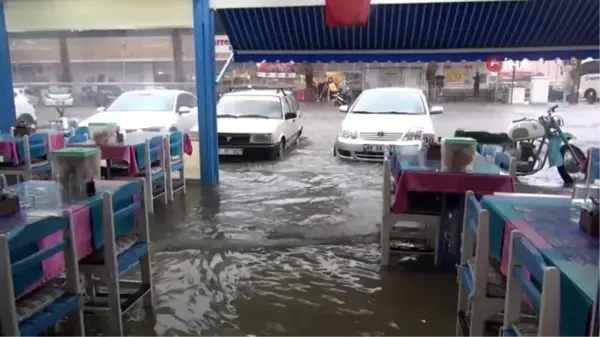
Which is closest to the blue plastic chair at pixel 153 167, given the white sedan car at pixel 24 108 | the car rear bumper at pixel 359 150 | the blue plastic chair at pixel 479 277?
the car rear bumper at pixel 359 150

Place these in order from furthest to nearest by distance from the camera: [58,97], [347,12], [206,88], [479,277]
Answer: [58,97]
[206,88]
[347,12]
[479,277]

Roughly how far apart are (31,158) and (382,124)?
5143mm

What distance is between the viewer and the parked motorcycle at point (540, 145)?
7516mm

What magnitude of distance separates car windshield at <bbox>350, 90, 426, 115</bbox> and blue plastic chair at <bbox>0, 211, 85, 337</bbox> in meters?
7.21

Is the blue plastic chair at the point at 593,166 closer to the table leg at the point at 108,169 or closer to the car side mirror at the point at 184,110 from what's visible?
the table leg at the point at 108,169

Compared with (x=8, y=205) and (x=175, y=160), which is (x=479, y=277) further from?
(x=175, y=160)

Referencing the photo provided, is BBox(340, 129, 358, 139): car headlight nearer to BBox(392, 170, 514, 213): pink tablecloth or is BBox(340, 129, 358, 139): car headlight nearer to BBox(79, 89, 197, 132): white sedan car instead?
BBox(79, 89, 197, 132): white sedan car

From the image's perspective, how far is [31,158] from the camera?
20.0ft

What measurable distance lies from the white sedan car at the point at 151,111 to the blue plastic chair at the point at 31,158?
6.27 ft

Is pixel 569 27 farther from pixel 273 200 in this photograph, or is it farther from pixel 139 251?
pixel 139 251

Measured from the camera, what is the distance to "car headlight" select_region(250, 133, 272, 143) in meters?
8.88

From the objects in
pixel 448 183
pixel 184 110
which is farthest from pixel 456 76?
pixel 448 183

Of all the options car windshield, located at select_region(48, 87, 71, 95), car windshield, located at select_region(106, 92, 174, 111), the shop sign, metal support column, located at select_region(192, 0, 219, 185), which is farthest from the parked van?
car windshield, located at select_region(48, 87, 71, 95)

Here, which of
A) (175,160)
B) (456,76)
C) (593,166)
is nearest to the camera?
(593,166)
